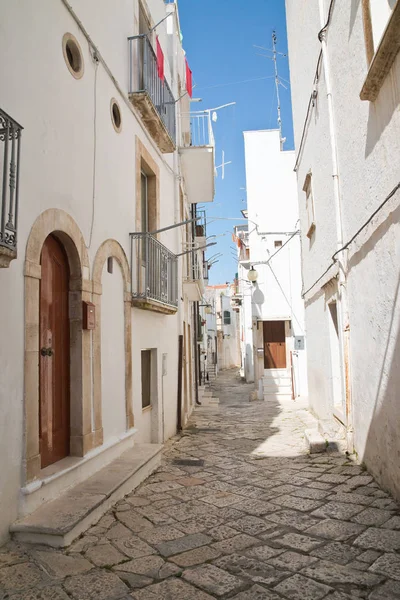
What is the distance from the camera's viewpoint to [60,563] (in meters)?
3.13

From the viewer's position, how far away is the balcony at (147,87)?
691cm

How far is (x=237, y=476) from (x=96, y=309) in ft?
8.71

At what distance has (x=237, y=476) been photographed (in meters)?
5.62

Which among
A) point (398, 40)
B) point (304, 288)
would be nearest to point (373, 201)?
point (398, 40)

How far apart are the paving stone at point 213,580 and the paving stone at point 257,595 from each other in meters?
0.06

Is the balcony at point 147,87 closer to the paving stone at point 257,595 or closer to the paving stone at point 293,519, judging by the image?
the paving stone at point 293,519

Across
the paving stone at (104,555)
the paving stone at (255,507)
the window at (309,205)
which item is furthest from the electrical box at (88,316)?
the window at (309,205)

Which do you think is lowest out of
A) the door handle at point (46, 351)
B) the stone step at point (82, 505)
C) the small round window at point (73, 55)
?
the stone step at point (82, 505)

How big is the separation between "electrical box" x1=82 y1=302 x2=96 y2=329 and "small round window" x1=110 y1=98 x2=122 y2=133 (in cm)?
267

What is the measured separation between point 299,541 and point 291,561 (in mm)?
370

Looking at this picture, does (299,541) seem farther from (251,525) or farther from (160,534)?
(160,534)

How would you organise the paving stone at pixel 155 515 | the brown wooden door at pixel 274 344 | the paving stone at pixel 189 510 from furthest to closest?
the brown wooden door at pixel 274 344 < the paving stone at pixel 189 510 < the paving stone at pixel 155 515

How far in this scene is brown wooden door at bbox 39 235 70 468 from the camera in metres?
4.21

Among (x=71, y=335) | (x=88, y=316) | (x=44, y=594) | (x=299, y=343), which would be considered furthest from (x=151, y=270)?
(x=299, y=343)
